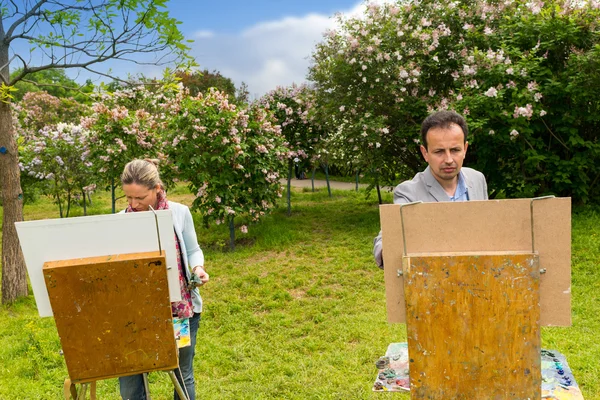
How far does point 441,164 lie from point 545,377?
2.87 feet

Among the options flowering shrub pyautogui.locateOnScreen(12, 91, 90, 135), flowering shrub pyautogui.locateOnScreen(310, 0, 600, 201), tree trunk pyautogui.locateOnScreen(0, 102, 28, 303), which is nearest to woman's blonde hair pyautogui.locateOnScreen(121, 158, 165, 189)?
tree trunk pyautogui.locateOnScreen(0, 102, 28, 303)

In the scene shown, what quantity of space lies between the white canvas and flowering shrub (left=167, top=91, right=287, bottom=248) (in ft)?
19.1

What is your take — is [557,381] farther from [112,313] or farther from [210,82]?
[210,82]

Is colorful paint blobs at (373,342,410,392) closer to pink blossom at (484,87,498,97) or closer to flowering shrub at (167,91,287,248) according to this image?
pink blossom at (484,87,498,97)

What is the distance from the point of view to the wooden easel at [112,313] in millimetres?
1943

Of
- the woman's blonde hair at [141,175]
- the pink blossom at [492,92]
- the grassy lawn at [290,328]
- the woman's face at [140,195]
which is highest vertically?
the pink blossom at [492,92]

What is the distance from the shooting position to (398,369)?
198cm

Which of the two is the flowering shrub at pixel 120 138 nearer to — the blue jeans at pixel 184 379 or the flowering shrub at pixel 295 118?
the flowering shrub at pixel 295 118

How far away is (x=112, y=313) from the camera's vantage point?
1.99m

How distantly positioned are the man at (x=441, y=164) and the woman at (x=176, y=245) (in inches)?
47.4

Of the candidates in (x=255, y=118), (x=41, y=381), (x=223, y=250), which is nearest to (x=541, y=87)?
(x=255, y=118)

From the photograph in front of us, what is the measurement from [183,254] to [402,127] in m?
6.68

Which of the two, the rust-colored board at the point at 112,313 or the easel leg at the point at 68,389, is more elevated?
the rust-colored board at the point at 112,313

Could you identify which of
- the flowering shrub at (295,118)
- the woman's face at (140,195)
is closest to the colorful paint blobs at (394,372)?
the woman's face at (140,195)
